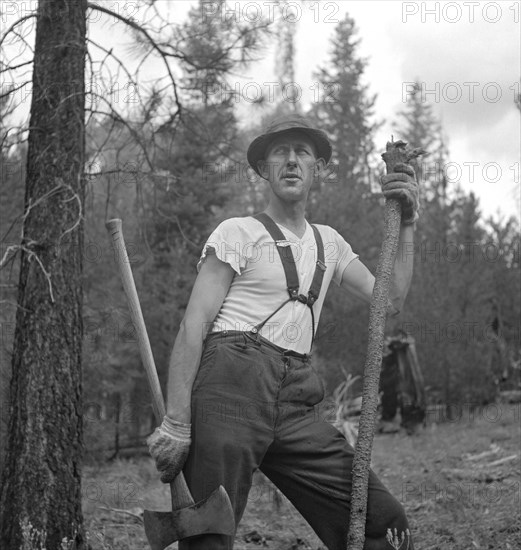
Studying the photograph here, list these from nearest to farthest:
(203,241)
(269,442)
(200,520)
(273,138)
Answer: (200,520), (269,442), (273,138), (203,241)

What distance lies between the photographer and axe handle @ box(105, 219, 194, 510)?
302 cm

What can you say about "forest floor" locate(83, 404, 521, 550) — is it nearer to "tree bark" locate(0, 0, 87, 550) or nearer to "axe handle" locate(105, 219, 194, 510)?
"tree bark" locate(0, 0, 87, 550)

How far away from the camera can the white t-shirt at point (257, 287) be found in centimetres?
313

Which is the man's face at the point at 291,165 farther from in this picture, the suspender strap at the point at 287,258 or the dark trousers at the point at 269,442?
the dark trousers at the point at 269,442

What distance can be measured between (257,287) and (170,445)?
0.67 m

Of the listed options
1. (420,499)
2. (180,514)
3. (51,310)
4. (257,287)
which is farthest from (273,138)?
(420,499)

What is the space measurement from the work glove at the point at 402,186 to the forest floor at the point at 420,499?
4.36ft

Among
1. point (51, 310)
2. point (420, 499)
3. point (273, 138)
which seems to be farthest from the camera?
Answer: point (420, 499)

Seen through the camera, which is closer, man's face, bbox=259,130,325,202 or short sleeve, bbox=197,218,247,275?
short sleeve, bbox=197,218,247,275

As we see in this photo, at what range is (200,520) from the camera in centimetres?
292

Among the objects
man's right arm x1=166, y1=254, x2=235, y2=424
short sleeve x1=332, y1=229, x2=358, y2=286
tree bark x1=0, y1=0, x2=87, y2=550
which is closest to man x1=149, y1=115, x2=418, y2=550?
man's right arm x1=166, y1=254, x2=235, y2=424

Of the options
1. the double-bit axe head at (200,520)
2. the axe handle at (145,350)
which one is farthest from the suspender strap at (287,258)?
the double-bit axe head at (200,520)

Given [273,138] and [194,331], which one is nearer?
[194,331]

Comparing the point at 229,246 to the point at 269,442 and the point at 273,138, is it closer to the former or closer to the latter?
the point at 273,138
